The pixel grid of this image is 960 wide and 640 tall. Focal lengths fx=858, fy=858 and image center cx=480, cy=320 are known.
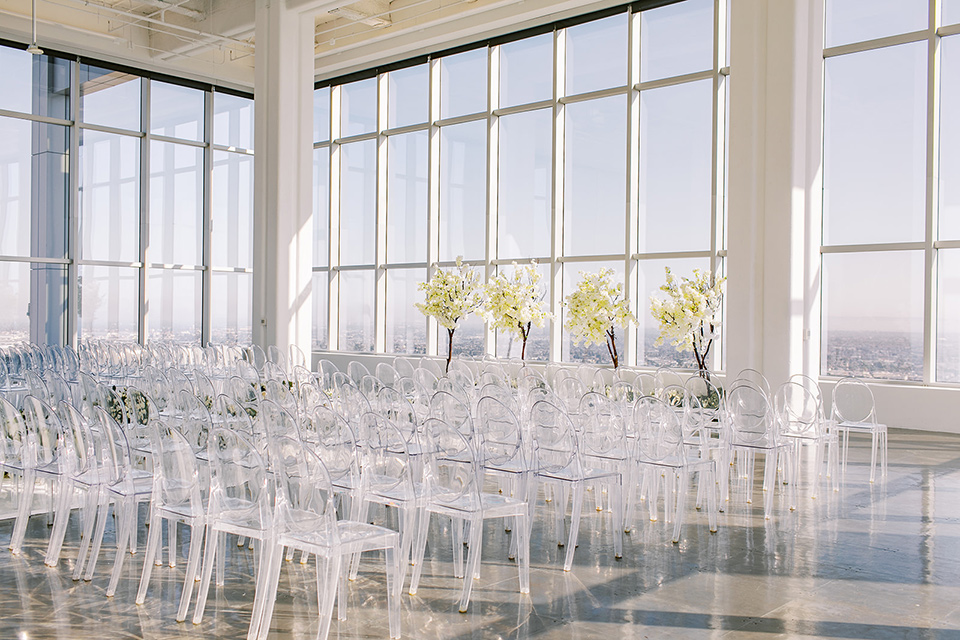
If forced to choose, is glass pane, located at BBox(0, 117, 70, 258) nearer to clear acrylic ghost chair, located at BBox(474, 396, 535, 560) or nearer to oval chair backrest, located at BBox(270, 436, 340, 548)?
clear acrylic ghost chair, located at BBox(474, 396, 535, 560)

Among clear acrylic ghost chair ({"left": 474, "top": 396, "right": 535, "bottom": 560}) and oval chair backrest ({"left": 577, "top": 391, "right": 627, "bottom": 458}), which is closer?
clear acrylic ghost chair ({"left": 474, "top": 396, "right": 535, "bottom": 560})

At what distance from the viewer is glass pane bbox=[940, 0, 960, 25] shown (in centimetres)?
1016

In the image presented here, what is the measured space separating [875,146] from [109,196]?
40.7ft

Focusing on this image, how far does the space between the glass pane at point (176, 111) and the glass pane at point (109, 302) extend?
2.73 metres

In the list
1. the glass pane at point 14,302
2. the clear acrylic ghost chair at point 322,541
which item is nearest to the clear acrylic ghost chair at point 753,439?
the clear acrylic ghost chair at point 322,541

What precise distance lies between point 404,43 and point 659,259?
591cm

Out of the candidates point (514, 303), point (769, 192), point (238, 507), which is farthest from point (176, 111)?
point (238, 507)

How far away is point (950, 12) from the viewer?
33.6 ft

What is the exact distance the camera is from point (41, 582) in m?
4.30

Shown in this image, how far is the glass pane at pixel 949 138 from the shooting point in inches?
401

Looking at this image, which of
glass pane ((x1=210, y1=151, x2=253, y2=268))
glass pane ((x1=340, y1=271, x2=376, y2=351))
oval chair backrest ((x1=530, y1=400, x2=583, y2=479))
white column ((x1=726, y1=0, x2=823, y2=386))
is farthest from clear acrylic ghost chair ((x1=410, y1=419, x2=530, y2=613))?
glass pane ((x1=210, y1=151, x2=253, y2=268))

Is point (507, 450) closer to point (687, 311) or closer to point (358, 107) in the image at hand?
point (687, 311)

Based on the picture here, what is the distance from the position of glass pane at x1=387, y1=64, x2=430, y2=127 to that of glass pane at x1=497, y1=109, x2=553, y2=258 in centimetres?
190

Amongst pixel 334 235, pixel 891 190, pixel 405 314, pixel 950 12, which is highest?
pixel 950 12
